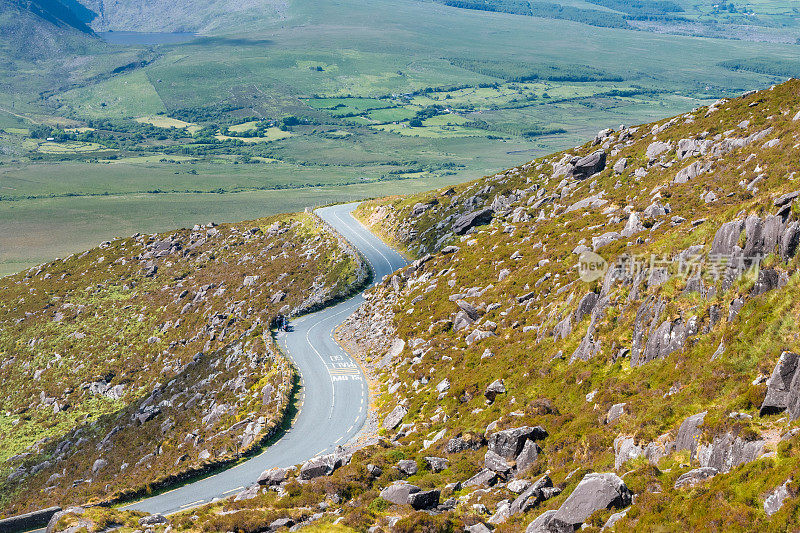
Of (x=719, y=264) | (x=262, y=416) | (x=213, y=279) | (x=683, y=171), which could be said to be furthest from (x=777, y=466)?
(x=213, y=279)

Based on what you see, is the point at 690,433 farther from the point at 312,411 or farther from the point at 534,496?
the point at 312,411

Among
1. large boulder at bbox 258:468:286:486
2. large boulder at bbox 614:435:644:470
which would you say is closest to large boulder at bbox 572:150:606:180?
large boulder at bbox 258:468:286:486

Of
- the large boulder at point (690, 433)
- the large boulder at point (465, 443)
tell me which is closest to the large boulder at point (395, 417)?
the large boulder at point (465, 443)

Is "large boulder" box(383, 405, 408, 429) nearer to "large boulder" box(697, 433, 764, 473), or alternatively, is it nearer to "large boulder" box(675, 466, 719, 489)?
"large boulder" box(697, 433, 764, 473)

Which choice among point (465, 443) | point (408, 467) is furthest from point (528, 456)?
point (408, 467)

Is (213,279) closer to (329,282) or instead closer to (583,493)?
(329,282)

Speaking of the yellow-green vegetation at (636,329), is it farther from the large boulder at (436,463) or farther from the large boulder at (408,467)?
the large boulder at (408,467)
